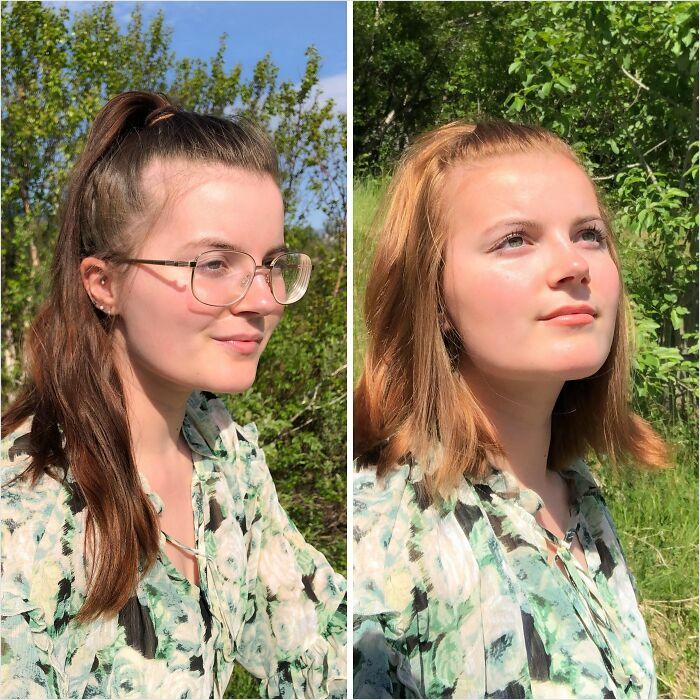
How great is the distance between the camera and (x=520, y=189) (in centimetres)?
147

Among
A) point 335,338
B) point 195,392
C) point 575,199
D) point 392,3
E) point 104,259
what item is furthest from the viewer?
point 335,338

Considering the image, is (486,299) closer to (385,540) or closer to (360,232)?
(385,540)

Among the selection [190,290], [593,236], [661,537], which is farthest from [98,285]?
[661,537]

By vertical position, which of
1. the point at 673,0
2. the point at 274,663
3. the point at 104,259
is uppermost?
the point at 673,0

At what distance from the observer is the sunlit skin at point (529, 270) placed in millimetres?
1451

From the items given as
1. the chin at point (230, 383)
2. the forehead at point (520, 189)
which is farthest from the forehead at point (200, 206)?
the forehead at point (520, 189)

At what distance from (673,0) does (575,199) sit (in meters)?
1.67

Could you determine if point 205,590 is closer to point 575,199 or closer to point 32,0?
point 575,199

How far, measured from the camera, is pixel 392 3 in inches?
113

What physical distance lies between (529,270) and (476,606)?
0.67 metres

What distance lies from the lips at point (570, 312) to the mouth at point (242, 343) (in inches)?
25.0

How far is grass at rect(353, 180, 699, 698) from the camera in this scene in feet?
7.65

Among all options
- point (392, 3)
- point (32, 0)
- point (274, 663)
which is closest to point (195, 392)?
point (274, 663)

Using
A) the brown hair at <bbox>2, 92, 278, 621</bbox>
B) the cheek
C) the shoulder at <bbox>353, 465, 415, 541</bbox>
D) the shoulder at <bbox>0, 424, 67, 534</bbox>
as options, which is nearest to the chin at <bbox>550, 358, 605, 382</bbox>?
the cheek
